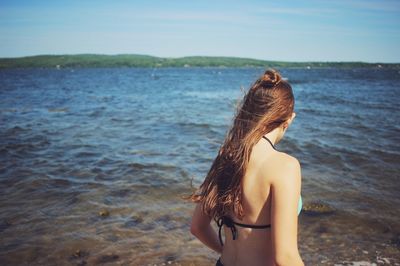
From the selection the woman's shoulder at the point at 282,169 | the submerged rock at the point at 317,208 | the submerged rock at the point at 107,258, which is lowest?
the submerged rock at the point at 107,258

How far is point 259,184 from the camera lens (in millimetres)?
1957

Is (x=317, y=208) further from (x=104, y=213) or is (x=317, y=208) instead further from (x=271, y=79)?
(x=271, y=79)

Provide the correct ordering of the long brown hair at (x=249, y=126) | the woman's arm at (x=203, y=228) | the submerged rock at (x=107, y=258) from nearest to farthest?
Answer: the long brown hair at (x=249, y=126) < the woman's arm at (x=203, y=228) < the submerged rock at (x=107, y=258)

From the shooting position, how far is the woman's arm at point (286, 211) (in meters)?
1.79

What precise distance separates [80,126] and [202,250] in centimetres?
1274

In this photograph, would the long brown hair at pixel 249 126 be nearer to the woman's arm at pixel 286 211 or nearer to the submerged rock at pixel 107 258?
the woman's arm at pixel 286 211

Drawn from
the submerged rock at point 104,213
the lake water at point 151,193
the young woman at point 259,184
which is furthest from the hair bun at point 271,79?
the submerged rock at point 104,213

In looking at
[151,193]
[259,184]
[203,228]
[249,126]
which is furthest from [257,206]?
[151,193]

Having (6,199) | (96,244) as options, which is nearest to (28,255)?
(96,244)

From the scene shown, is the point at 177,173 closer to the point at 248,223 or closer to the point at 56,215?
the point at 56,215

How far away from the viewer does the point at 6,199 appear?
22.0ft

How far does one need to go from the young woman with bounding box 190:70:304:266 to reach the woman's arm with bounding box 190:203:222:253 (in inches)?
10.5

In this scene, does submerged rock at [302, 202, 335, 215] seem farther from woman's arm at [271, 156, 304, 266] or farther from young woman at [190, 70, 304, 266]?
woman's arm at [271, 156, 304, 266]

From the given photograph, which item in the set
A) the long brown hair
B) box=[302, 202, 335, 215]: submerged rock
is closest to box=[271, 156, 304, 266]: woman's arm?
the long brown hair
